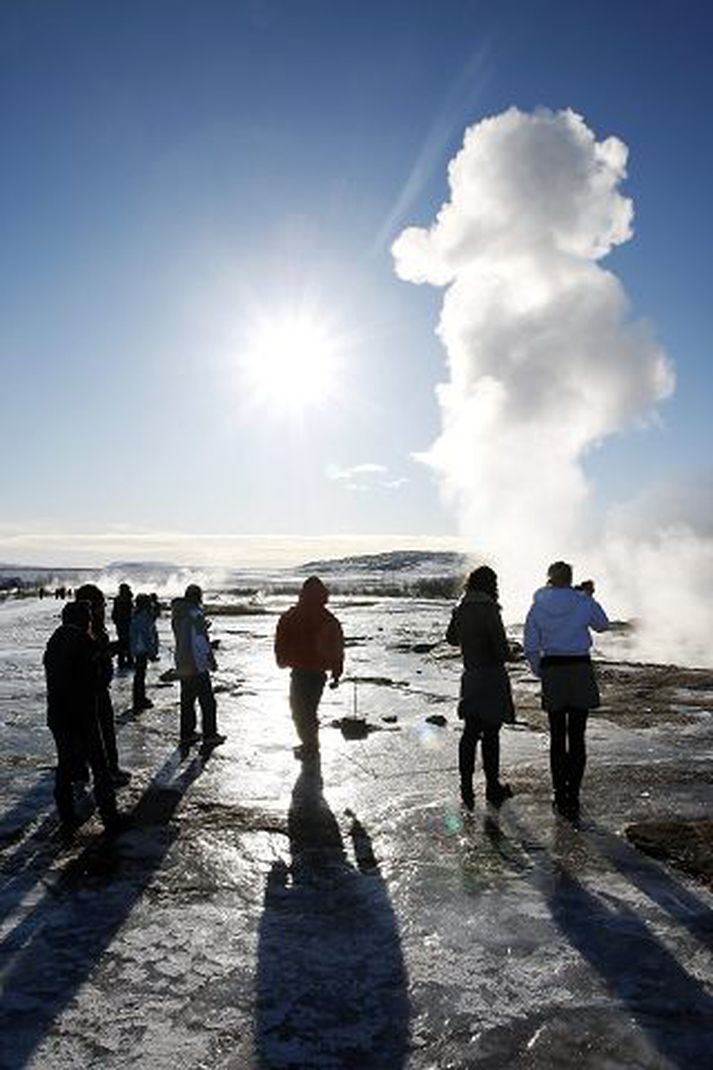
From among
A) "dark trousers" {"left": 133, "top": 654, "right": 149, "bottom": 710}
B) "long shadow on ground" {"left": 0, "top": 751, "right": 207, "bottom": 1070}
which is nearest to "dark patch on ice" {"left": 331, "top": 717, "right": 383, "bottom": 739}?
"dark trousers" {"left": 133, "top": 654, "right": 149, "bottom": 710}

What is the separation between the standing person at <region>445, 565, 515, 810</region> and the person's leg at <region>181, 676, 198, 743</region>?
3957 mm

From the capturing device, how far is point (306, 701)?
33.0 feet

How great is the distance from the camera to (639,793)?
26.5ft

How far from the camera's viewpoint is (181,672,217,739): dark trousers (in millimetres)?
10602

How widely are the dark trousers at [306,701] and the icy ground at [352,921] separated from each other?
1.14 ft

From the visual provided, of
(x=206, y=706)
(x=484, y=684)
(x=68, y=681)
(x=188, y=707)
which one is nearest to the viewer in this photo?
(x=68, y=681)

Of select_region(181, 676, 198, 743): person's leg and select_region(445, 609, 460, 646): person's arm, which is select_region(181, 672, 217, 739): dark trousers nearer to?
select_region(181, 676, 198, 743): person's leg

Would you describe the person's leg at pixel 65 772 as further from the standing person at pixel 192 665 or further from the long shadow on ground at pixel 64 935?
the standing person at pixel 192 665

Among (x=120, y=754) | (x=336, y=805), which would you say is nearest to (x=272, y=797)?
(x=336, y=805)

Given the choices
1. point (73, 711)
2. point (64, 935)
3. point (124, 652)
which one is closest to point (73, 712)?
point (73, 711)

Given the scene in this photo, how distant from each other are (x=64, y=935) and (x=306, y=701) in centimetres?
522

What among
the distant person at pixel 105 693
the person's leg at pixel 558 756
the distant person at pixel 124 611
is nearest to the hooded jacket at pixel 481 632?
the person's leg at pixel 558 756

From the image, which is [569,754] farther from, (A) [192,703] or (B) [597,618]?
(A) [192,703]

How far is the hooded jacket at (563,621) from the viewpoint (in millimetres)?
7625
